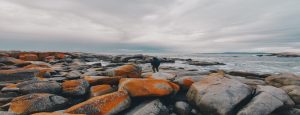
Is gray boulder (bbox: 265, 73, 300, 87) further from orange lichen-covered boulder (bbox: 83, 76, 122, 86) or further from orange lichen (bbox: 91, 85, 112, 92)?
orange lichen (bbox: 91, 85, 112, 92)

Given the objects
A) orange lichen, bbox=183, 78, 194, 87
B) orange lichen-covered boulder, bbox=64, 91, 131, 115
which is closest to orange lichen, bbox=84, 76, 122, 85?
orange lichen-covered boulder, bbox=64, 91, 131, 115

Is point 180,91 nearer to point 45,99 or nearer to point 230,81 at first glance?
point 230,81

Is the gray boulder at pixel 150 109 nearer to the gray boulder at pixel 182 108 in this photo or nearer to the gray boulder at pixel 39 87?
the gray boulder at pixel 182 108

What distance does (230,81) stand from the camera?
934 centimetres

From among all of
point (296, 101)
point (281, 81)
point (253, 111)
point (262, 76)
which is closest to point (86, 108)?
point (253, 111)

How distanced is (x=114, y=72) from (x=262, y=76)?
1168 centimetres

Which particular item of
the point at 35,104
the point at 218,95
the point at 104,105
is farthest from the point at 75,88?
the point at 218,95

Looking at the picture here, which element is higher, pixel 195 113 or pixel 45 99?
pixel 45 99

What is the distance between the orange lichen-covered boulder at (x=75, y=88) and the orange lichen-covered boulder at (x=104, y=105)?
5.44ft

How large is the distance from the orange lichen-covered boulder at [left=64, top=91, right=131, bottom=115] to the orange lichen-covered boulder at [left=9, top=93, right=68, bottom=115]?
1.11 meters

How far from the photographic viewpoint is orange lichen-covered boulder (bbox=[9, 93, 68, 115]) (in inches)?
279

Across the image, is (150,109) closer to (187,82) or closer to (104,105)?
(104,105)

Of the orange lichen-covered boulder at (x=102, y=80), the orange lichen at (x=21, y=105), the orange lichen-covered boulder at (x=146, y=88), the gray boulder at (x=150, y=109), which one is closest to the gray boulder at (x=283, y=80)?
the orange lichen-covered boulder at (x=146, y=88)

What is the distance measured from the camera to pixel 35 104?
7352 mm
